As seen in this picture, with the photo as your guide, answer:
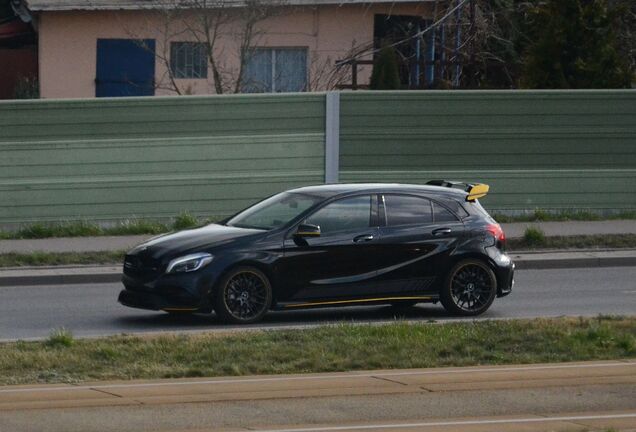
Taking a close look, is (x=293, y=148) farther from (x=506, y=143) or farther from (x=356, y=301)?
(x=356, y=301)

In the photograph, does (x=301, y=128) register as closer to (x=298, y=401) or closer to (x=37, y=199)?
(x=37, y=199)

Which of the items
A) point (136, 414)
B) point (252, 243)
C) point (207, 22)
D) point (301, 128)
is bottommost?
point (136, 414)

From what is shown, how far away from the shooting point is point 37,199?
902 inches

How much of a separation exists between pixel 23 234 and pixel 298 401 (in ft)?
43.8

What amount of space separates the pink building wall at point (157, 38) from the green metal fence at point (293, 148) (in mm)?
7040

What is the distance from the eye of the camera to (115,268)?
63.3 feet

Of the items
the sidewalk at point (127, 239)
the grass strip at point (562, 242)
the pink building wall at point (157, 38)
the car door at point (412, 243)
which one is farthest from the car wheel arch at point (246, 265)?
the pink building wall at point (157, 38)

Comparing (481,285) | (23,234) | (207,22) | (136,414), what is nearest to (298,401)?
(136,414)

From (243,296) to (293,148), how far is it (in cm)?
948

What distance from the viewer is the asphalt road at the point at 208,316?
14391mm

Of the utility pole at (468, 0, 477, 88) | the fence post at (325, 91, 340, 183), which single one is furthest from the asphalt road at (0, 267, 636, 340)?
the utility pole at (468, 0, 477, 88)

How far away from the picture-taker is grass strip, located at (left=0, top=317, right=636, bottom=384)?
11.2 metres

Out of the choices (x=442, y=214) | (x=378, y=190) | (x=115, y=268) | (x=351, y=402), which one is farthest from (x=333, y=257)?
(x=115, y=268)

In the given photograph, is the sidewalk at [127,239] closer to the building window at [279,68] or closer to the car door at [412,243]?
the car door at [412,243]
